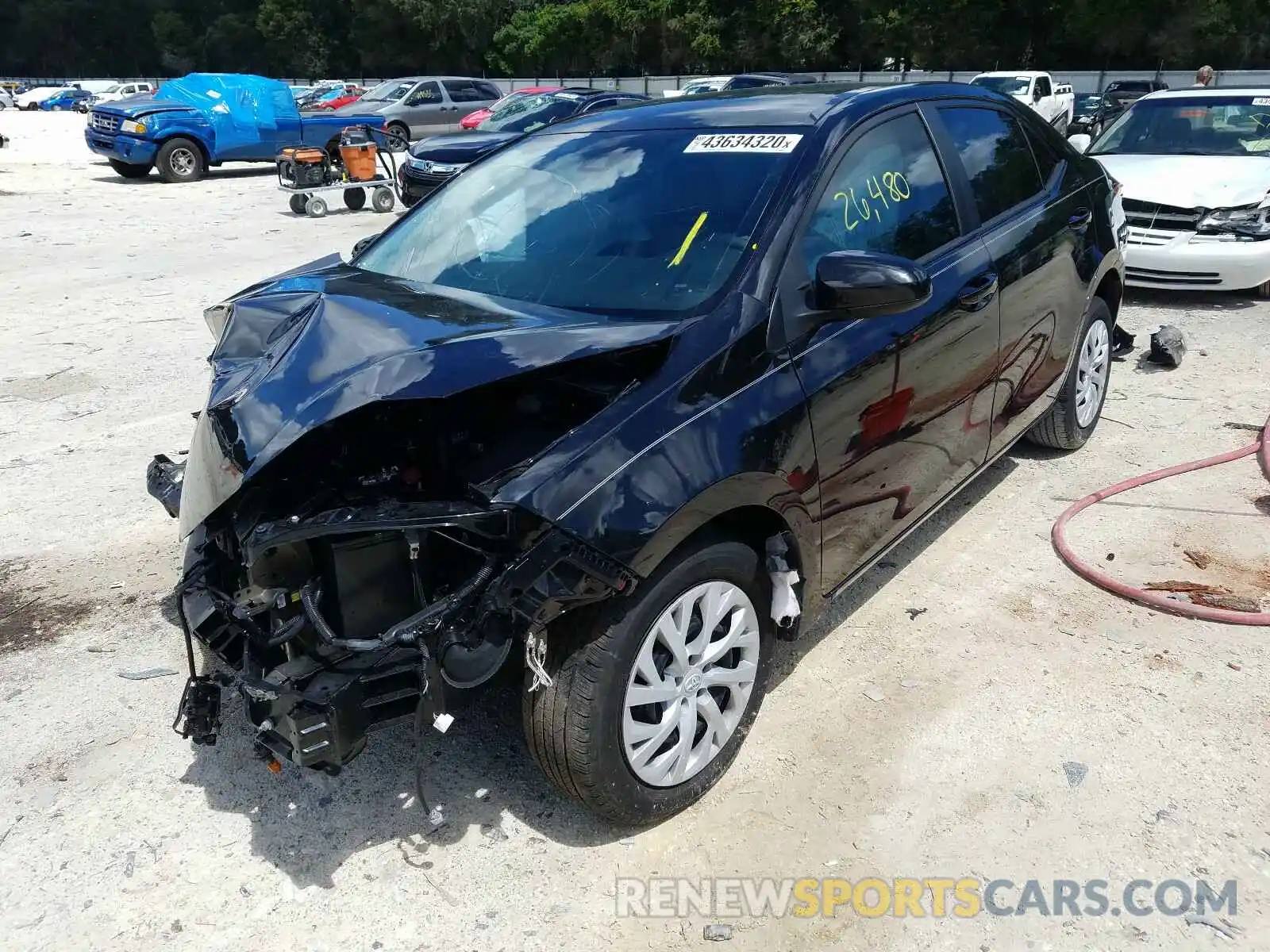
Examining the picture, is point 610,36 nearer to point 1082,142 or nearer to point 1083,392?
point 1082,142

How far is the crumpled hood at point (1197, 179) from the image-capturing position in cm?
768

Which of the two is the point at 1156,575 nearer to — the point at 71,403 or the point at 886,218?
the point at 886,218

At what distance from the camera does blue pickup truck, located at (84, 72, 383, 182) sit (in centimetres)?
1670

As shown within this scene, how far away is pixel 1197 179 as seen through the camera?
7.89m

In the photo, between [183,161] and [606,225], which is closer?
[606,225]

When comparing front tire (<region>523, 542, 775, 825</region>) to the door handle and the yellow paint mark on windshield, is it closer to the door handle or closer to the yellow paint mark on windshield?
the yellow paint mark on windshield

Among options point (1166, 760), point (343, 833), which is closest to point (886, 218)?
point (1166, 760)

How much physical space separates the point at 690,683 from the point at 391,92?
78.7 feet

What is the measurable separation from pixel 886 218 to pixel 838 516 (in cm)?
105

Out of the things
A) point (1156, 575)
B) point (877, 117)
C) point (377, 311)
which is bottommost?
point (1156, 575)

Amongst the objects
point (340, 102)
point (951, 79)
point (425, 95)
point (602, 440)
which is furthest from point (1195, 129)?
point (340, 102)

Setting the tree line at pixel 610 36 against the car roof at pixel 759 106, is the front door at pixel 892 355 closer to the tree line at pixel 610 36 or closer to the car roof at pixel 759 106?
the car roof at pixel 759 106

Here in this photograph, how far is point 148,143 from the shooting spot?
16.7 m

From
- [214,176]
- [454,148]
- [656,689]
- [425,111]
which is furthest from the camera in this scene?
[425,111]
